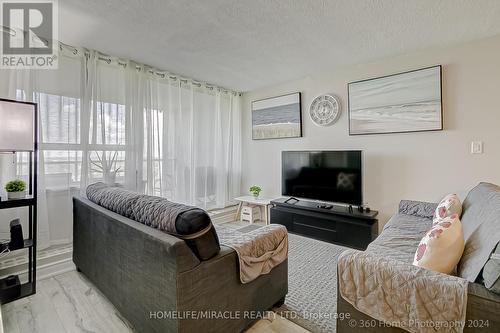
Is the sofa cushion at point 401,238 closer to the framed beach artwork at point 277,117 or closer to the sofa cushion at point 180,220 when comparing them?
the sofa cushion at point 180,220

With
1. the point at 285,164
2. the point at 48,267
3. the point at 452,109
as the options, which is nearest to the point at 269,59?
the point at 285,164

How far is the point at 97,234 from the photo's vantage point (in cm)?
182

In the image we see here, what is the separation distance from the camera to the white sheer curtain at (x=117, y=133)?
2428mm

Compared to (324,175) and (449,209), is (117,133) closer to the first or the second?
(324,175)

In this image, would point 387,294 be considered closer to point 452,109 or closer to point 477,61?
point 452,109

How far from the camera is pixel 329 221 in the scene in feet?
10.1

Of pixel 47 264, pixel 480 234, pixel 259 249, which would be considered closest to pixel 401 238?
pixel 480 234

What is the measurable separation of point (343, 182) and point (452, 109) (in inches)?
55.0

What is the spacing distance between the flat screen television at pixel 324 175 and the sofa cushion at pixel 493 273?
2.02m

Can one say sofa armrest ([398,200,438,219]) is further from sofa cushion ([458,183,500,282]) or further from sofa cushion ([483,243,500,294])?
sofa cushion ([483,243,500,294])

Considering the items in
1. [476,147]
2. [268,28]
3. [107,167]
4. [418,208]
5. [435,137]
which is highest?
[268,28]

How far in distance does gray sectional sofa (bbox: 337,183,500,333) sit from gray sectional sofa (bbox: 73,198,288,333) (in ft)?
1.85

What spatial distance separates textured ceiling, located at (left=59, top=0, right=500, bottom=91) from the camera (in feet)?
6.23

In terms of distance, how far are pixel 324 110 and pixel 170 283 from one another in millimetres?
3112
